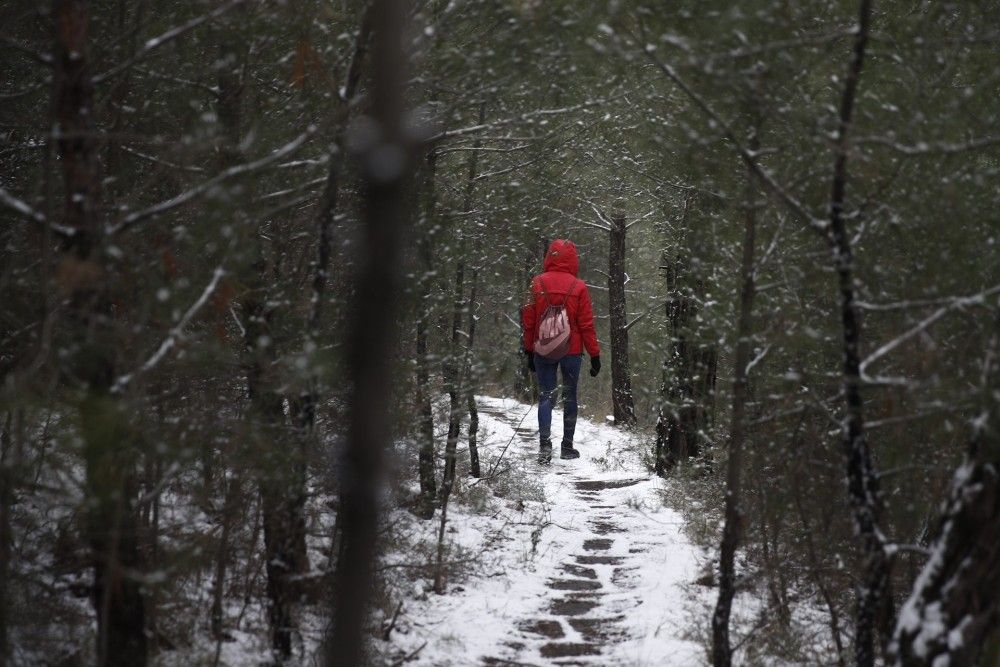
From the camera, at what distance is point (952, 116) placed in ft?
11.5

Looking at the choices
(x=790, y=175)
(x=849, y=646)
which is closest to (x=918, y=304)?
(x=790, y=175)

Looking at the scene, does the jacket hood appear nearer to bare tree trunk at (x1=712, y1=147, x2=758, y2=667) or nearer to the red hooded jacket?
the red hooded jacket

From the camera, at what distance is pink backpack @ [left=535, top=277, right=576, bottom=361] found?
9859 mm

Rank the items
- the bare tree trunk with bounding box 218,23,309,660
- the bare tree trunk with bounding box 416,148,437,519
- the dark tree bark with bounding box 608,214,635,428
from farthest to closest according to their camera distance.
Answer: the dark tree bark with bounding box 608,214,635,428
the bare tree trunk with bounding box 416,148,437,519
the bare tree trunk with bounding box 218,23,309,660

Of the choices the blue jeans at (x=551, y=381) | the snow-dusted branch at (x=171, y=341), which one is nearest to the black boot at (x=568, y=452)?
the blue jeans at (x=551, y=381)

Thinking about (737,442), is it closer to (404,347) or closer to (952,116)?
(952,116)

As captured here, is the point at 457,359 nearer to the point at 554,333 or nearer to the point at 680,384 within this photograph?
the point at 680,384

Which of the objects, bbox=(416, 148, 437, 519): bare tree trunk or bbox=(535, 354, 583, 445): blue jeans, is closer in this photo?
bbox=(416, 148, 437, 519): bare tree trunk

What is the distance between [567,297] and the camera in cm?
982

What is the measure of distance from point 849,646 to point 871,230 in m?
2.47

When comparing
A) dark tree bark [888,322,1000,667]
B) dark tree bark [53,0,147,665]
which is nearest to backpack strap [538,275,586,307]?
dark tree bark [53,0,147,665]

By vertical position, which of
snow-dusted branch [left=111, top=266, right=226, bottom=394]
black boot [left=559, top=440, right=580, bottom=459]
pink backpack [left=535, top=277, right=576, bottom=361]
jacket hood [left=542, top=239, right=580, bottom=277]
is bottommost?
black boot [left=559, top=440, right=580, bottom=459]

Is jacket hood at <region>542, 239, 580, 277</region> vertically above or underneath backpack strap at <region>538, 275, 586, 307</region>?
above

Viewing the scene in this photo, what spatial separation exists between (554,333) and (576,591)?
13.4 ft
